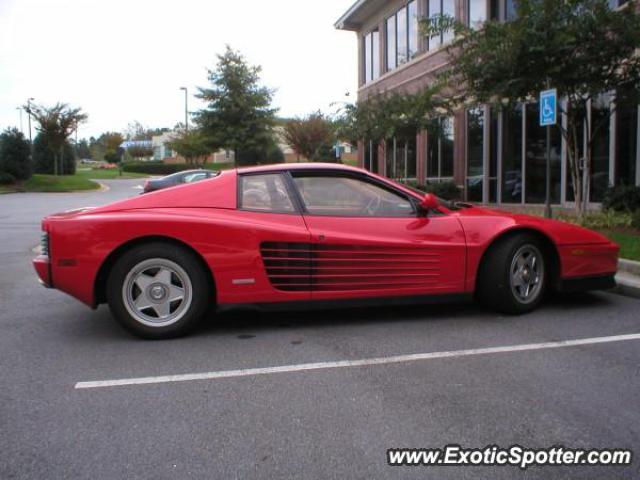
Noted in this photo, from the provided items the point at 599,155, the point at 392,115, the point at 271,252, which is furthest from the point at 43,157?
the point at 271,252

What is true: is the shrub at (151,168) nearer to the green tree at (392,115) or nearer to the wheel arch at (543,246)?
the green tree at (392,115)

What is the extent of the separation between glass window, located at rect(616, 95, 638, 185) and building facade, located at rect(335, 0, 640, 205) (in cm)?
2

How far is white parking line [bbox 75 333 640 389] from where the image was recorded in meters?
3.62

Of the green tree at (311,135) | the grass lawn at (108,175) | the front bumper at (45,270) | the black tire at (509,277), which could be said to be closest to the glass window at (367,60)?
the green tree at (311,135)

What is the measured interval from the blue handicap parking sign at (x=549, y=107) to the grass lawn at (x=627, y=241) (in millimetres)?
1913

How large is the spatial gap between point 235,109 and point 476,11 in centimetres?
1698

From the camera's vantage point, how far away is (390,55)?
77.6ft

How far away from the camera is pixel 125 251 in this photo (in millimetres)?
4508

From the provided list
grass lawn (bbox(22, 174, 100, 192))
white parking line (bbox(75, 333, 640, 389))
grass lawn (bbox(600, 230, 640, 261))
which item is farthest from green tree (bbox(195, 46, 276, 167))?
white parking line (bbox(75, 333, 640, 389))

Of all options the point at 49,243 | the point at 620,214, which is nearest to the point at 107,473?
the point at 49,243

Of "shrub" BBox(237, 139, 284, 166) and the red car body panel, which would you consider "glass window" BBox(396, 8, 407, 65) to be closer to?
"shrub" BBox(237, 139, 284, 166)

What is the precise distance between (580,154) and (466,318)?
10357 mm

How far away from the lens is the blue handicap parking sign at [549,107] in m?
8.64

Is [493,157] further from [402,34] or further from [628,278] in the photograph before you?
[628,278]
